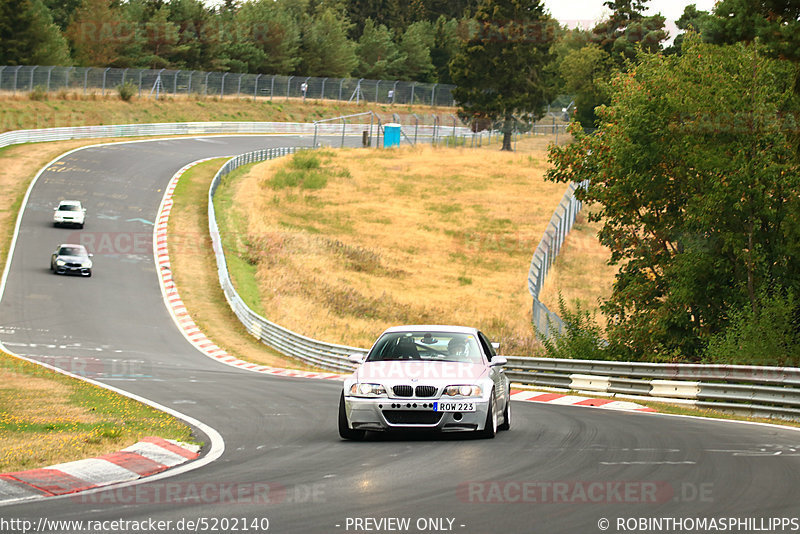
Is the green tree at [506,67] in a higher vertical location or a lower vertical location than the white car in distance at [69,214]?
higher

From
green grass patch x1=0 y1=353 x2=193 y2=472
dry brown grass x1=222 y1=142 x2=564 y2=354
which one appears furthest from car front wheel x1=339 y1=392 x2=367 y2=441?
dry brown grass x1=222 y1=142 x2=564 y2=354

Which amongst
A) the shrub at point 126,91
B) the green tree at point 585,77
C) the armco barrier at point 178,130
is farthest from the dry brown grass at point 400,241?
the shrub at point 126,91

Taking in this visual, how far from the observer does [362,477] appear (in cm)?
900

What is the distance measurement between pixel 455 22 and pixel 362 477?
130096 mm

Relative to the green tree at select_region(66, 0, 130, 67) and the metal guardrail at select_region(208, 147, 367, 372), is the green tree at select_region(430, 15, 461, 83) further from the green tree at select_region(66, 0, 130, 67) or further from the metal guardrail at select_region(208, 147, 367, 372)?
the metal guardrail at select_region(208, 147, 367, 372)

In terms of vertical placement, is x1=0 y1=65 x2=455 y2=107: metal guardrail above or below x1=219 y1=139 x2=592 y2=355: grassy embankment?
above

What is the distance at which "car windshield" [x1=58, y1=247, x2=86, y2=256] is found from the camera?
128 feet

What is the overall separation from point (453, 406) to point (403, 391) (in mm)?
595

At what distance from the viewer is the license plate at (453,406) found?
1137 centimetres

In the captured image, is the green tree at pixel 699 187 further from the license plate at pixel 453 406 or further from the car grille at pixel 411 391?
the car grille at pixel 411 391

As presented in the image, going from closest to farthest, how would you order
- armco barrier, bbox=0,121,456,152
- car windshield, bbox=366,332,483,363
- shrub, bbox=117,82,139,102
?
1. car windshield, bbox=366,332,483,363
2. armco barrier, bbox=0,121,456,152
3. shrub, bbox=117,82,139,102

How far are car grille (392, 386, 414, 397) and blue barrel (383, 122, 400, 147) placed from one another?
248 feet

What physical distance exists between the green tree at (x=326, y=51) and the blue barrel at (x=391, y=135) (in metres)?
33.0

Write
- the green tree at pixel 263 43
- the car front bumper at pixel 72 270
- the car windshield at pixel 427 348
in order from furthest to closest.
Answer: the green tree at pixel 263 43 < the car front bumper at pixel 72 270 < the car windshield at pixel 427 348
